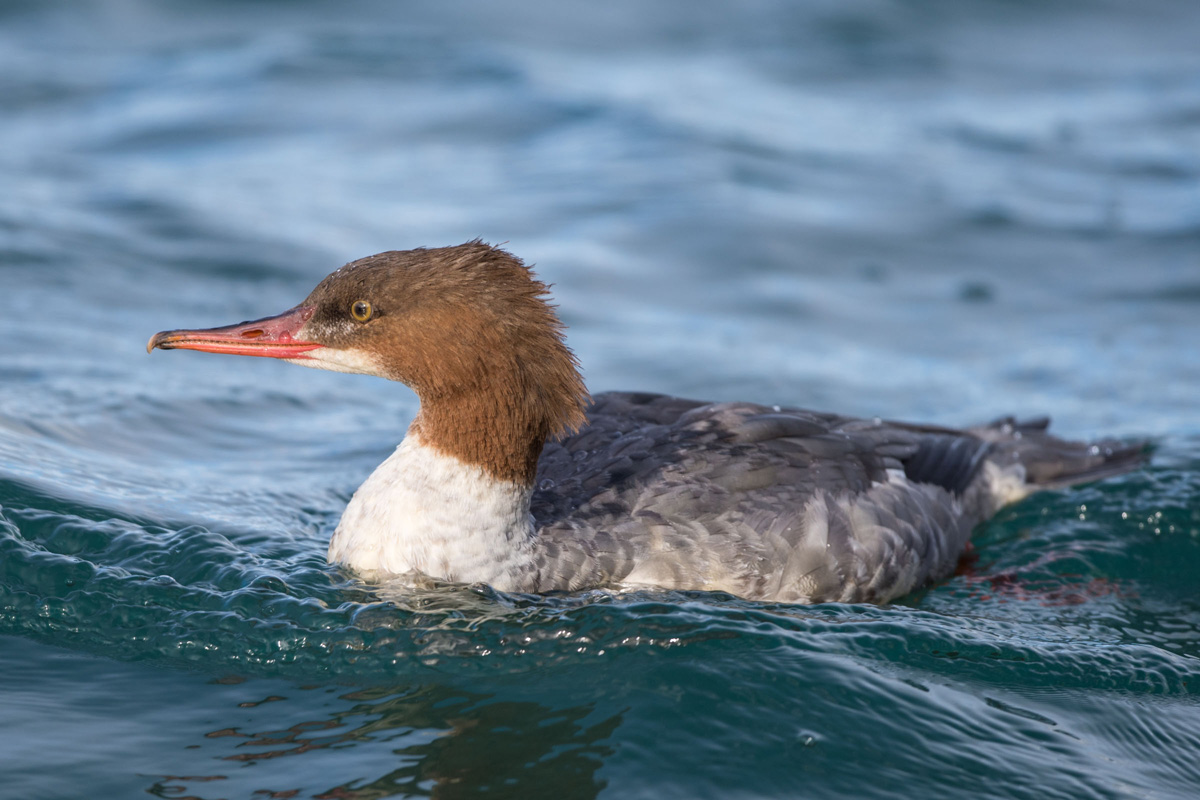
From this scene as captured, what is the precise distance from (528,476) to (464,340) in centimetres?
60

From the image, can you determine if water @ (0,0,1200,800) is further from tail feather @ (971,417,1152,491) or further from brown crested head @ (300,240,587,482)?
brown crested head @ (300,240,587,482)

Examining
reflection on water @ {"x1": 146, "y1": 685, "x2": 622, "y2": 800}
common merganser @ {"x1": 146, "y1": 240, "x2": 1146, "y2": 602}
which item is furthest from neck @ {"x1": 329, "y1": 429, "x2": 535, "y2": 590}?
reflection on water @ {"x1": 146, "y1": 685, "x2": 622, "y2": 800}

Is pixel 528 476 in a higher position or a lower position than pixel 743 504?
higher

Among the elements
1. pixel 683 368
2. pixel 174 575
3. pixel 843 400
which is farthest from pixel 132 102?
pixel 174 575

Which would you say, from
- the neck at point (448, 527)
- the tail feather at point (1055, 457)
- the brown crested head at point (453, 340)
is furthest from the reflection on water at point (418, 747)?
the tail feather at point (1055, 457)

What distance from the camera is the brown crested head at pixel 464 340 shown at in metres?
5.07

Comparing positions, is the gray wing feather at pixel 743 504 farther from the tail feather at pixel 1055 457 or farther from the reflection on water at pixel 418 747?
the reflection on water at pixel 418 747

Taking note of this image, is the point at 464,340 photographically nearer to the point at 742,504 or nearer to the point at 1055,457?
the point at 742,504

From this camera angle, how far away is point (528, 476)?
521 centimetres

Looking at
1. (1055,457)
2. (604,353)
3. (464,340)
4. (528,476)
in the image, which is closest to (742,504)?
(528,476)

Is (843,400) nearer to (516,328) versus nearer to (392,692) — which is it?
(516,328)

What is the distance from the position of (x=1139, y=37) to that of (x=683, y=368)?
10.3 m

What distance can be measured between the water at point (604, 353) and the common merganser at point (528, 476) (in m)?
0.20

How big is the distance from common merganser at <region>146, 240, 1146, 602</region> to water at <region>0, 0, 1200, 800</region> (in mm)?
199
